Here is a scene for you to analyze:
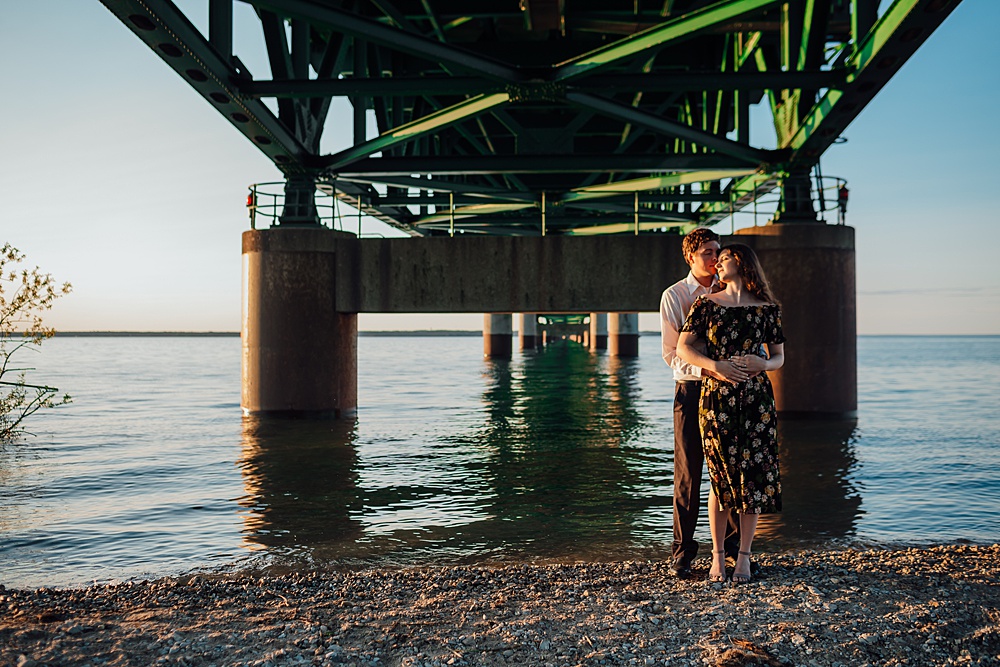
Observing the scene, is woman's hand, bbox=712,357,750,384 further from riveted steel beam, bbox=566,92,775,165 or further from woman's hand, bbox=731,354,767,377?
riveted steel beam, bbox=566,92,775,165

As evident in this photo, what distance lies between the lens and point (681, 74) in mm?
12711

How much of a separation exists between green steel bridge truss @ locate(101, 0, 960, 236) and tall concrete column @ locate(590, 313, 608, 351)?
4534 cm

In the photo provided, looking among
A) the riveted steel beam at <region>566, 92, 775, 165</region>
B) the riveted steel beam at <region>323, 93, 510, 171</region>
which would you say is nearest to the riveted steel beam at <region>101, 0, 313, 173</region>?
the riveted steel beam at <region>323, 93, 510, 171</region>

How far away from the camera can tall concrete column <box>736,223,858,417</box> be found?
1583 cm

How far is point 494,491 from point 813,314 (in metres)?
8.81

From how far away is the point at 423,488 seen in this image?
1005 centimetres

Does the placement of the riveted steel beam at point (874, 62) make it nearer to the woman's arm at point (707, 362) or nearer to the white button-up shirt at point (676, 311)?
the white button-up shirt at point (676, 311)

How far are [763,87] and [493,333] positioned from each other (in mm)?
41900

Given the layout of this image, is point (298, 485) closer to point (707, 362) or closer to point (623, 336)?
point (707, 362)

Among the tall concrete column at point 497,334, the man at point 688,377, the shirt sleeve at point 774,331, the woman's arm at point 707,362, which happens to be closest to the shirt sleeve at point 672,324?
the man at point 688,377

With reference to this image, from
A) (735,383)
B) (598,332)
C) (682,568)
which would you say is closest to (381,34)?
(735,383)

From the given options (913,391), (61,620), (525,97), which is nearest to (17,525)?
(61,620)

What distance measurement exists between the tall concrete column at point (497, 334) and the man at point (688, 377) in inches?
1884

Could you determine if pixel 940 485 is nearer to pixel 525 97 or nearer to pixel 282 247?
pixel 525 97
